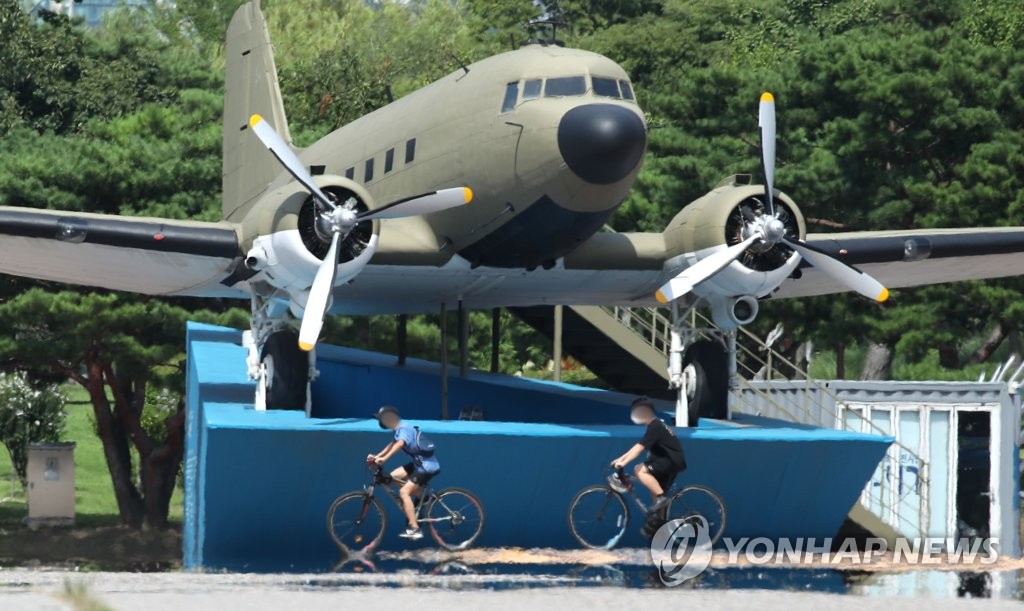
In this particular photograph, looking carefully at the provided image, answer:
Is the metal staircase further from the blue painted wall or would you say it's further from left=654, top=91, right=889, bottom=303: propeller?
the blue painted wall

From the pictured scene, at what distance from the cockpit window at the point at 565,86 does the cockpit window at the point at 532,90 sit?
113mm

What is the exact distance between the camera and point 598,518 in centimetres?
1888

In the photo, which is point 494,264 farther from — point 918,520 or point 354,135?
point 918,520

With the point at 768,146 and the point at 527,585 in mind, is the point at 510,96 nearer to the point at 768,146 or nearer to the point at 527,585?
the point at 768,146

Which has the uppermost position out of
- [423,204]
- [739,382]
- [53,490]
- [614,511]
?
[423,204]

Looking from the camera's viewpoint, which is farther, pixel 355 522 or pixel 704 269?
pixel 704 269

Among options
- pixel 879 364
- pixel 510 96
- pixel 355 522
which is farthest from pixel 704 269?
pixel 879 364

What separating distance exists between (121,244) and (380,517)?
5654 millimetres

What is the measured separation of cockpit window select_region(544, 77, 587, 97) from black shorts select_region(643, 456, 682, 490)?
5.46 meters

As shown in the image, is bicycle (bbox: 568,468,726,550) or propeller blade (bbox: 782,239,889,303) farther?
propeller blade (bbox: 782,239,889,303)

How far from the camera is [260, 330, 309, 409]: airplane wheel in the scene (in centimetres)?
2114

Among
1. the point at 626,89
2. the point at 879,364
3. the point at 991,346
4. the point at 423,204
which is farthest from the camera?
the point at 879,364

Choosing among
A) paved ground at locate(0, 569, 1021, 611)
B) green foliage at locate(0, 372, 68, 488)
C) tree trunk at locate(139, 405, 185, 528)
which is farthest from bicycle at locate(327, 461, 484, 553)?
green foliage at locate(0, 372, 68, 488)

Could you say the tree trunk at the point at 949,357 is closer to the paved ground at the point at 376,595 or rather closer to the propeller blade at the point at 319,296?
the propeller blade at the point at 319,296
